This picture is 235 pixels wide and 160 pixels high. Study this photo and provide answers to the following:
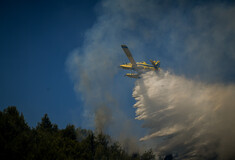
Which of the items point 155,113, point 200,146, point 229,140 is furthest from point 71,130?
point 229,140

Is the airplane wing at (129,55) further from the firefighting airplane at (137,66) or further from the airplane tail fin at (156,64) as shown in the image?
the airplane tail fin at (156,64)

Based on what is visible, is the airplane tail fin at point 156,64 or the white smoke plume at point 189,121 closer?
the white smoke plume at point 189,121

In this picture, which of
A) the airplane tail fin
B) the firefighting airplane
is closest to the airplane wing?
the firefighting airplane

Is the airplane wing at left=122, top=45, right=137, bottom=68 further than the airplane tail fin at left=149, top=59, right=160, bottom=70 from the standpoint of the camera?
No

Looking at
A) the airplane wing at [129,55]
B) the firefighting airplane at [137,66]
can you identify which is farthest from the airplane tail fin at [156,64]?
the airplane wing at [129,55]

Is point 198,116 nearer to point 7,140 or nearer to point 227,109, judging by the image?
point 227,109

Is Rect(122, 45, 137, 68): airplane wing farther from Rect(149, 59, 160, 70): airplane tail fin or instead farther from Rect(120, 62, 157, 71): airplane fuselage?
Rect(149, 59, 160, 70): airplane tail fin

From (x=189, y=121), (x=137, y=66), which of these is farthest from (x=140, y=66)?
(x=189, y=121)

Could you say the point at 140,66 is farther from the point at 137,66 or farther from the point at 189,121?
the point at 189,121

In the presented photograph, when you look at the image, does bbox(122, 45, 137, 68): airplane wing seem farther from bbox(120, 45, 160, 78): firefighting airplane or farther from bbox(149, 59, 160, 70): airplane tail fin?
bbox(149, 59, 160, 70): airplane tail fin

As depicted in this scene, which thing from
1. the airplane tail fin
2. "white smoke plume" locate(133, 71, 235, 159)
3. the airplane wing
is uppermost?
the airplane wing

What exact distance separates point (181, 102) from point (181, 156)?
15.1 metres

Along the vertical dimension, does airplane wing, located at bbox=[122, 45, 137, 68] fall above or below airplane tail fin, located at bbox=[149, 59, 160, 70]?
above

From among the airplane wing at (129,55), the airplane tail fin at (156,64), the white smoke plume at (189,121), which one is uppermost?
the airplane wing at (129,55)
